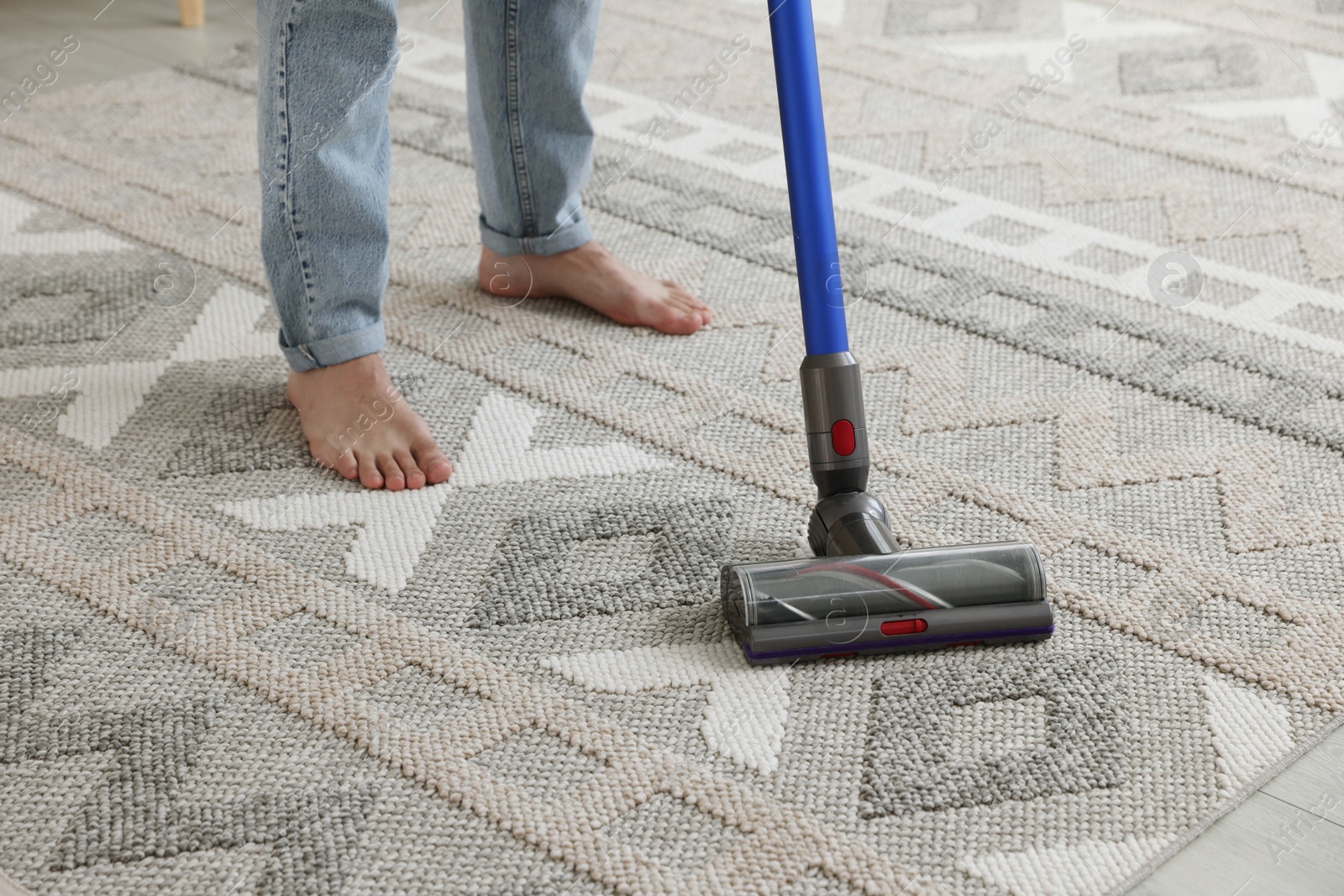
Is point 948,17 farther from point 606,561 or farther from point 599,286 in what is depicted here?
point 606,561

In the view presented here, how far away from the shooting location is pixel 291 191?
1.05m

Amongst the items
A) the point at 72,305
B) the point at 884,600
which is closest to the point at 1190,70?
the point at 884,600

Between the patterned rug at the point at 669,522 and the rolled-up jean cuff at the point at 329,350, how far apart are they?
2.3 inches

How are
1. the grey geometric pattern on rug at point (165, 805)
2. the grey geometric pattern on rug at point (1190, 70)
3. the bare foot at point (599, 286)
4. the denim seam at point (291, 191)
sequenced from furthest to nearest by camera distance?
the grey geometric pattern on rug at point (1190, 70) → the bare foot at point (599, 286) → the denim seam at point (291, 191) → the grey geometric pattern on rug at point (165, 805)

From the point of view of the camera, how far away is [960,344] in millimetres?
1251

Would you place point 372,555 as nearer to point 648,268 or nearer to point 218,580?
point 218,580

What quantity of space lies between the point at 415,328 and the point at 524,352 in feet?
0.40

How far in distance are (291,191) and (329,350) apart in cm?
14

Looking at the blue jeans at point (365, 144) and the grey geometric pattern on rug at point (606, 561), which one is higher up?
the blue jeans at point (365, 144)

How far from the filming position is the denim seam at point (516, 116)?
1.21 m

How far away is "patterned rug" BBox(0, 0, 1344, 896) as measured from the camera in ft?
2.40

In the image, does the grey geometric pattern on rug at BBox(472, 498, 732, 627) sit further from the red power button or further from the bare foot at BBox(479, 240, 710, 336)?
the bare foot at BBox(479, 240, 710, 336)

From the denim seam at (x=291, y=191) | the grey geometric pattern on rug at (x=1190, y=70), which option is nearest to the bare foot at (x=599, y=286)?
the denim seam at (x=291, y=191)

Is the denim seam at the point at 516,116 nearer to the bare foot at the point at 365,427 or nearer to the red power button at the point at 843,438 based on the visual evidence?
the bare foot at the point at 365,427
